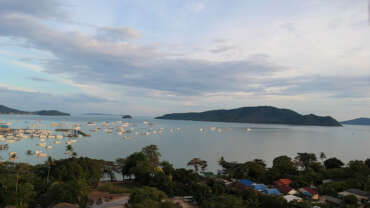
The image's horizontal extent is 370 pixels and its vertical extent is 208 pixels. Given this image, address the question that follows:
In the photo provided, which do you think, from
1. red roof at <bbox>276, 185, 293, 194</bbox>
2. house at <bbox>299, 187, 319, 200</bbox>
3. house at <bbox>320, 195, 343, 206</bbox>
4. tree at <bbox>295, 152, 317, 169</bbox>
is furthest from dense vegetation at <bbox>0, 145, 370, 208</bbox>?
red roof at <bbox>276, 185, 293, 194</bbox>

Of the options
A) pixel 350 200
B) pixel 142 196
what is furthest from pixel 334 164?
pixel 142 196

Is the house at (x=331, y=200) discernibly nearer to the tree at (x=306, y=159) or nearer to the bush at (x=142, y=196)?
the tree at (x=306, y=159)

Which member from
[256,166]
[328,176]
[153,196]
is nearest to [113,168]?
[153,196]

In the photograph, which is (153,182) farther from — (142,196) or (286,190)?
(286,190)

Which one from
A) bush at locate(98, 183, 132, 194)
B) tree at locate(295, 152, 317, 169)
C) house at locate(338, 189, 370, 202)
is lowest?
bush at locate(98, 183, 132, 194)

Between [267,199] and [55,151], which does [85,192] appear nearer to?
[267,199]

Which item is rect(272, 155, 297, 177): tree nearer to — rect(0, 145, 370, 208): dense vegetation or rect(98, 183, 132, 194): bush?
rect(0, 145, 370, 208): dense vegetation

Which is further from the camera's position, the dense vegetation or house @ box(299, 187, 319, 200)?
house @ box(299, 187, 319, 200)

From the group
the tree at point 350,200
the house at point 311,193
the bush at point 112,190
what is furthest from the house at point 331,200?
the bush at point 112,190
